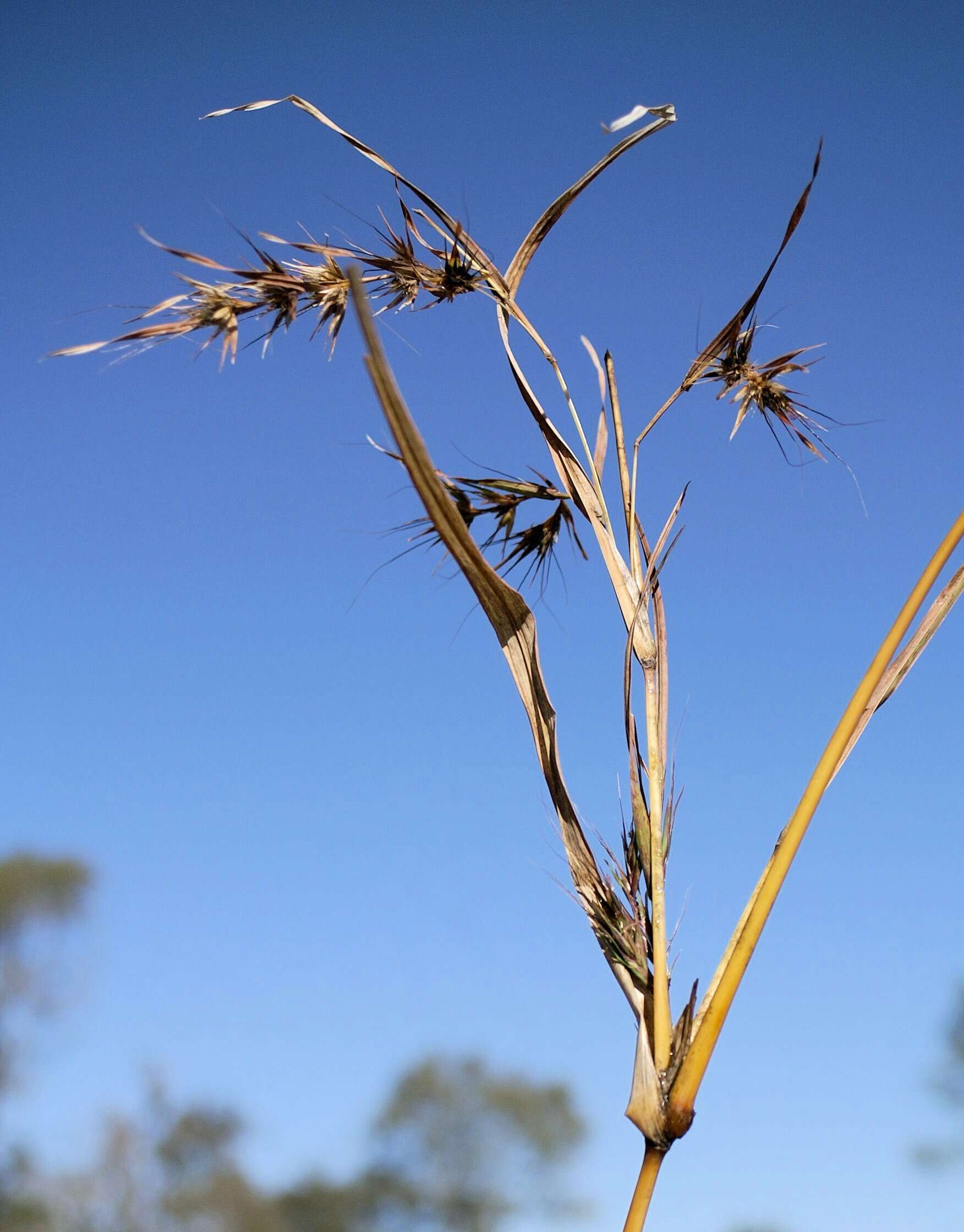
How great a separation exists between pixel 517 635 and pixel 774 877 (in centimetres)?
33

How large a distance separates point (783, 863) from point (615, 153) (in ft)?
2.78

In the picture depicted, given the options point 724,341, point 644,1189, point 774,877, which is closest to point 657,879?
point 774,877

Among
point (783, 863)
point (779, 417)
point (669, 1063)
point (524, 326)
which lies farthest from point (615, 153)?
point (669, 1063)

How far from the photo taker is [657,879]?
96cm

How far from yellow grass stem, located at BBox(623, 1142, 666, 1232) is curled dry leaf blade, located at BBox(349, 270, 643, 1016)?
11 centimetres

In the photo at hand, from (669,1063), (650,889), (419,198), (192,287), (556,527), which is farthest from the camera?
(556,527)

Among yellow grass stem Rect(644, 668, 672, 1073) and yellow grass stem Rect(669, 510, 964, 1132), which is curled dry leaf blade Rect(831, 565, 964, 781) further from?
yellow grass stem Rect(644, 668, 672, 1073)

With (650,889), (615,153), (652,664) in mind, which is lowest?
(650,889)

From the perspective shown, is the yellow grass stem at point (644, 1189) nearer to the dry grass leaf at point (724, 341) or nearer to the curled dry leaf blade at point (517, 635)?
the curled dry leaf blade at point (517, 635)

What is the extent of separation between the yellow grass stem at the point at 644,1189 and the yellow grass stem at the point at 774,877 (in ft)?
0.10

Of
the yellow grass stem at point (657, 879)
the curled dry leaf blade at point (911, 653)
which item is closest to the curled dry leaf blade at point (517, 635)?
the yellow grass stem at point (657, 879)

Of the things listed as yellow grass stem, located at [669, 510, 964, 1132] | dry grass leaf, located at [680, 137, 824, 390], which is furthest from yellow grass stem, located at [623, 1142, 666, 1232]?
dry grass leaf, located at [680, 137, 824, 390]

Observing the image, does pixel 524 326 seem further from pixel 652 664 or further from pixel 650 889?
pixel 650 889

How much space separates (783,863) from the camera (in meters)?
0.89
